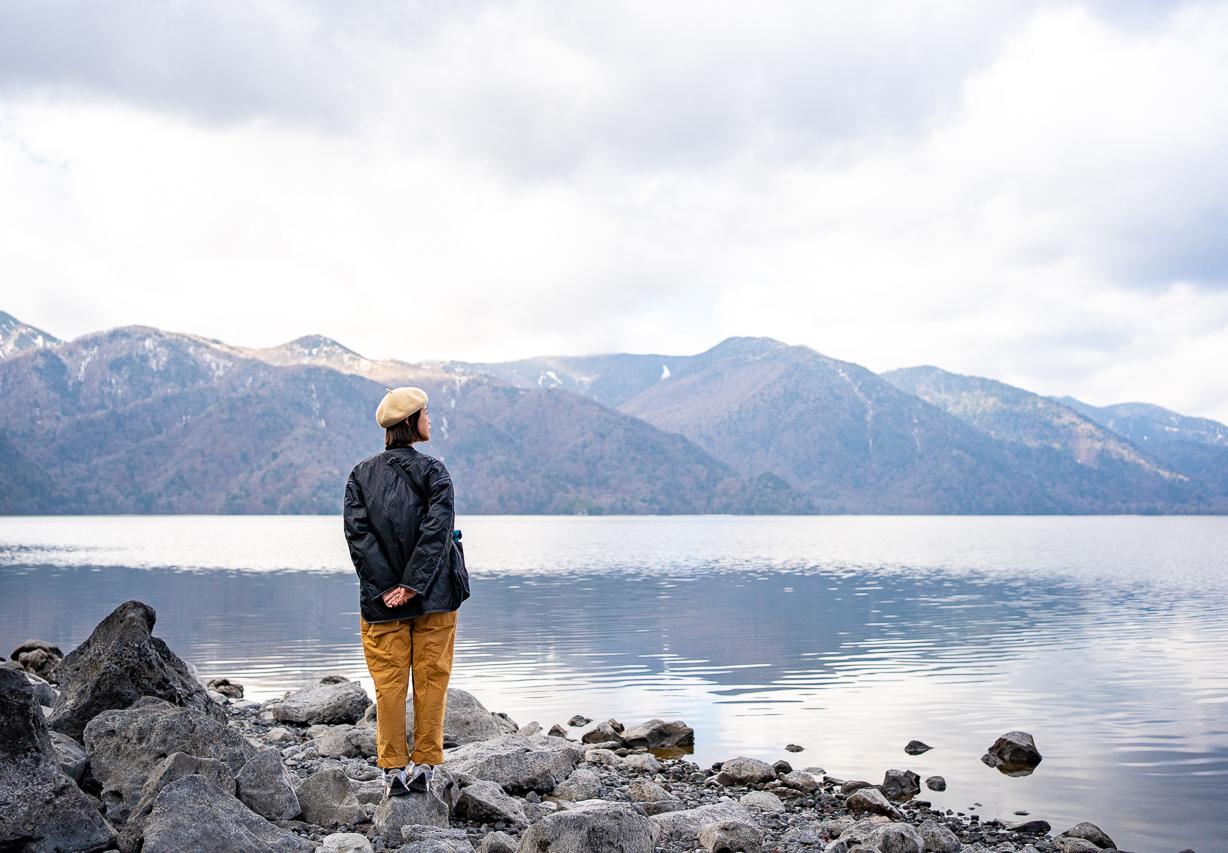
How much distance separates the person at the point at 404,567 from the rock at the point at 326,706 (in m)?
10.1

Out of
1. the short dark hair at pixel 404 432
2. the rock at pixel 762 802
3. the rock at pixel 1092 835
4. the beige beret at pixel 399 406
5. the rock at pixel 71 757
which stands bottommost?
the rock at pixel 1092 835

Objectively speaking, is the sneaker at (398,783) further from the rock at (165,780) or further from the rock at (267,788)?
the rock at (165,780)

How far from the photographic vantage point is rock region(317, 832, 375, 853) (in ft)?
29.5

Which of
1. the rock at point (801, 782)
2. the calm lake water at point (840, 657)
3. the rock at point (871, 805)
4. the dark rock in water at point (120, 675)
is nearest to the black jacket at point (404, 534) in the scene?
the dark rock in water at point (120, 675)

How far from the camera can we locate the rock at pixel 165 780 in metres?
8.73

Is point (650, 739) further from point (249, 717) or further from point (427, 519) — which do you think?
point (427, 519)

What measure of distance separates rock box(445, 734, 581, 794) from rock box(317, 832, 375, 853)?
3689 millimetres

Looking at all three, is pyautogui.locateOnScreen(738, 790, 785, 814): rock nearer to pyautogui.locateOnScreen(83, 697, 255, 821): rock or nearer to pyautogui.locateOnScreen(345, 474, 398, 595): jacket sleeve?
pyautogui.locateOnScreen(83, 697, 255, 821): rock

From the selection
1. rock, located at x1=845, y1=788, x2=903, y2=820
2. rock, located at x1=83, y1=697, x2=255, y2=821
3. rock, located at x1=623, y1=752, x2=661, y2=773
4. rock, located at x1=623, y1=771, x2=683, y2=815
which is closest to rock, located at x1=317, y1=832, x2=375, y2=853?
rock, located at x1=83, y1=697, x2=255, y2=821

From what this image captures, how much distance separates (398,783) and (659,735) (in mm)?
10371

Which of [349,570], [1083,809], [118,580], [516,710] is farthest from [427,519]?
[349,570]

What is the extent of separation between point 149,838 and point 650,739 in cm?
1223

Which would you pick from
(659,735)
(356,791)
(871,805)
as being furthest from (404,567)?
(659,735)

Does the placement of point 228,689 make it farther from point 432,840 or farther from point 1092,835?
point 1092,835
